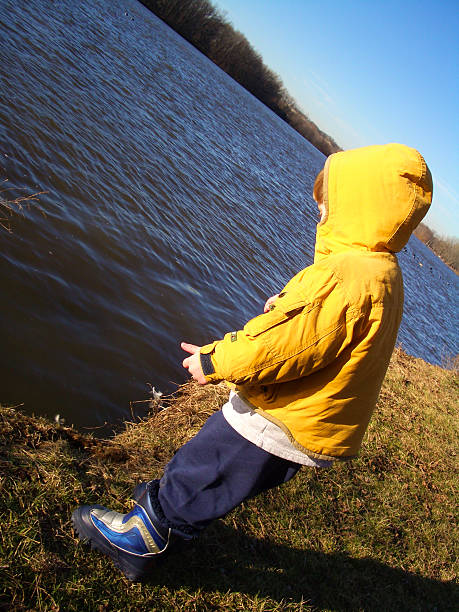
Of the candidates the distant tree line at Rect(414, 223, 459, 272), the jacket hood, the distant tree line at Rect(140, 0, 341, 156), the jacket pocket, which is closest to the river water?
the jacket pocket

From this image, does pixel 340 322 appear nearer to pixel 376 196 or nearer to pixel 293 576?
pixel 376 196

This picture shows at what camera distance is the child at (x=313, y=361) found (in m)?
1.97

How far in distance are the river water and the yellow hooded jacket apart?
9.02 ft

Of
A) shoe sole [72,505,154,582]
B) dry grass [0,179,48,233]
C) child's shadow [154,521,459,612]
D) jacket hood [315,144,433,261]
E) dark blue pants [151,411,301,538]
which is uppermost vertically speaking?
jacket hood [315,144,433,261]

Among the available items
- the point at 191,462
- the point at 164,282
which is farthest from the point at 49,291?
the point at 191,462

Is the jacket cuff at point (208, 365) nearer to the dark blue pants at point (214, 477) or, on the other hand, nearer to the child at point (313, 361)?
the child at point (313, 361)

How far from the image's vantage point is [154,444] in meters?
3.70

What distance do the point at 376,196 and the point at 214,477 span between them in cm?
148

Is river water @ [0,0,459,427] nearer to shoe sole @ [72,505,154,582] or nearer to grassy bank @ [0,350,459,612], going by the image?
grassy bank @ [0,350,459,612]

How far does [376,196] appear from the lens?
204 cm

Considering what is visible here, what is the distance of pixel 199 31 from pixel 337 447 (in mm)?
66078

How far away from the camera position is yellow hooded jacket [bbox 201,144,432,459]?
1.96 m

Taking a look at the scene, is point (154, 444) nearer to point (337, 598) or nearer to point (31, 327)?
point (337, 598)

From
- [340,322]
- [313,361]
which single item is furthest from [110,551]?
[340,322]
